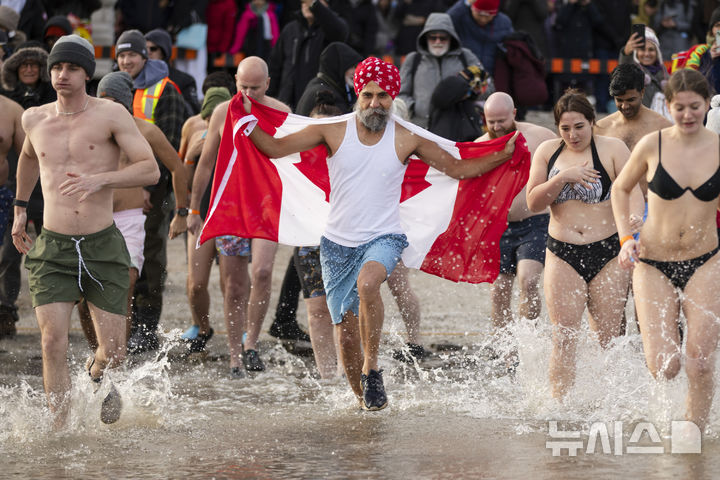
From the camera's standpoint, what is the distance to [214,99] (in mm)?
10078

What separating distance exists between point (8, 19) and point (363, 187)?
20.3ft

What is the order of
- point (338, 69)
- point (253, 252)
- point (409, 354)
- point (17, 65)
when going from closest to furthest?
point (253, 252) → point (409, 354) → point (17, 65) → point (338, 69)

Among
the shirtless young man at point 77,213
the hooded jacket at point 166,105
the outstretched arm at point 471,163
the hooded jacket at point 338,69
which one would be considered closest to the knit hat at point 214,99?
the hooded jacket at point 166,105

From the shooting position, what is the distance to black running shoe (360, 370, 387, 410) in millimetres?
7230

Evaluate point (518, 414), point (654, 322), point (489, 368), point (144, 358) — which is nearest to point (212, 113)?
point (144, 358)

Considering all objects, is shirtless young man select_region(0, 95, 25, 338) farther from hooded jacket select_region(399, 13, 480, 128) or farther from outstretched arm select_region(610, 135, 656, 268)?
outstretched arm select_region(610, 135, 656, 268)

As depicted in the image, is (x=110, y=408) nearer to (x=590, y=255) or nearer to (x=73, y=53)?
(x=73, y=53)

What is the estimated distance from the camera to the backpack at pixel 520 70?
12.1 m

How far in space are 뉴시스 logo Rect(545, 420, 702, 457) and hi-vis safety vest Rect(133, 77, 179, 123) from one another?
514cm

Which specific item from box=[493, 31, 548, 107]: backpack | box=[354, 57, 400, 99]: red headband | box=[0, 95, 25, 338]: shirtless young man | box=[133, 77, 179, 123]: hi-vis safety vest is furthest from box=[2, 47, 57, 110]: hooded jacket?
box=[493, 31, 548, 107]: backpack

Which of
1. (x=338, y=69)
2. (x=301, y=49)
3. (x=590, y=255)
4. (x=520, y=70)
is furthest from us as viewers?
(x=520, y=70)

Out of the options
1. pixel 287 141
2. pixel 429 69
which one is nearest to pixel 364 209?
pixel 287 141

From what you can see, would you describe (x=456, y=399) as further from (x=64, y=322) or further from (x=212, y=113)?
(x=212, y=113)

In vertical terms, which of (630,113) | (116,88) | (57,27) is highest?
(57,27)
